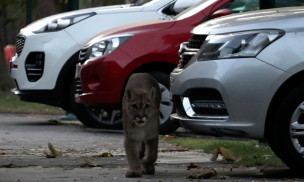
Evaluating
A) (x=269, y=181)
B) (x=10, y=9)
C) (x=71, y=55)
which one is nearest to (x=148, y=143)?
(x=269, y=181)

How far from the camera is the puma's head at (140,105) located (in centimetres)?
612

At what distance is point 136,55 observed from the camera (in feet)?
30.0

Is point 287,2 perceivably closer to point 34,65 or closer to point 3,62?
point 34,65

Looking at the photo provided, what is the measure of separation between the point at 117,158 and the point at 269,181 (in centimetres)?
203

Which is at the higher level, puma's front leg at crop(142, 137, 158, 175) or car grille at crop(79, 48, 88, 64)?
puma's front leg at crop(142, 137, 158, 175)

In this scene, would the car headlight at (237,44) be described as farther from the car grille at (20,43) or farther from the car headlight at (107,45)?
the car grille at (20,43)

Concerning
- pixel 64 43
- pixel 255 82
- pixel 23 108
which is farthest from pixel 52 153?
pixel 23 108

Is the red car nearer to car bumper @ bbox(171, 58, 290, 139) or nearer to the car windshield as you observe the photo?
the car windshield

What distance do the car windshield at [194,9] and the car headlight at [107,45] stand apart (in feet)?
2.35

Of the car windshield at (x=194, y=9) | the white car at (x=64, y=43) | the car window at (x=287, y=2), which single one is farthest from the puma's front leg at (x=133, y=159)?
the white car at (x=64, y=43)

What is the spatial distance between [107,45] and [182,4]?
58.4 inches

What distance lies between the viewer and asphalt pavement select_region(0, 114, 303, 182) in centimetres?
606

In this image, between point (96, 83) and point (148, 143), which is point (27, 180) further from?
point (96, 83)

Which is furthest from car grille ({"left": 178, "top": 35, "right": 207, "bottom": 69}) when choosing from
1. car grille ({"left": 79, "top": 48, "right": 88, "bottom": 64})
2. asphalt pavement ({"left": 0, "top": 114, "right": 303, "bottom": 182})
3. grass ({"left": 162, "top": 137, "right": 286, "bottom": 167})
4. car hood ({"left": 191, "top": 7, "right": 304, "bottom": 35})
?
car grille ({"left": 79, "top": 48, "right": 88, "bottom": 64})
